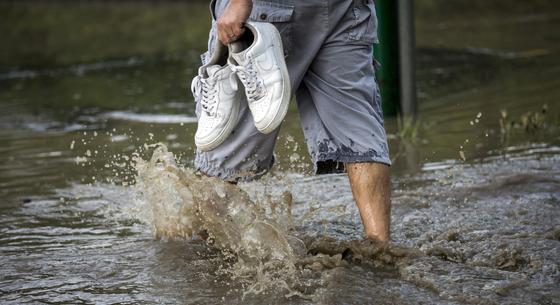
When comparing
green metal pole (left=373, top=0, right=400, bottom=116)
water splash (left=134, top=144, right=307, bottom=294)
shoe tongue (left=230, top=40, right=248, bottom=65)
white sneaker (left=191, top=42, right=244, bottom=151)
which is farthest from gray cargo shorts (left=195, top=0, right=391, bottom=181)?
green metal pole (left=373, top=0, right=400, bottom=116)

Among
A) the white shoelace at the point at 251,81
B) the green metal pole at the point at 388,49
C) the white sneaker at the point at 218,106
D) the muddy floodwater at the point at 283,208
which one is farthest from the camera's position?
the green metal pole at the point at 388,49

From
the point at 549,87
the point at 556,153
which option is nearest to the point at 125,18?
the point at 549,87

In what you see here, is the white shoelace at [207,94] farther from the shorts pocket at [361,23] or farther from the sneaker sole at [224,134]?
the shorts pocket at [361,23]

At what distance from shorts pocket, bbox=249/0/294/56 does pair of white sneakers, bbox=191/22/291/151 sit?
0.08 m

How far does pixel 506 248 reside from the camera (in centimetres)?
404

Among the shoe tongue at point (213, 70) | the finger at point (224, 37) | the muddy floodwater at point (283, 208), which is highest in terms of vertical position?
the finger at point (224, 37)

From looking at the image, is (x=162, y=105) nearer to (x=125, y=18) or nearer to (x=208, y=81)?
(x=208, y=81)

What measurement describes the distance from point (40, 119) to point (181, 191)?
446 cm

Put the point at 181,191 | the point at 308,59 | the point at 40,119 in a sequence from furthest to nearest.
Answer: the point at 40,119 → the point at 181,191 → the point at 308,59

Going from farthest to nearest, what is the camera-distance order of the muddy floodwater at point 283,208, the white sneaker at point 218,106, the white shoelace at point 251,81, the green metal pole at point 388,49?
the green metal pole at point 388,49 < the white sneaker at point 218,106 < the white shoelace at point 251,81 < the muddy floodwater at point 283,208

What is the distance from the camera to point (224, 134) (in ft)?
13.4

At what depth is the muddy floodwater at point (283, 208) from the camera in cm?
378

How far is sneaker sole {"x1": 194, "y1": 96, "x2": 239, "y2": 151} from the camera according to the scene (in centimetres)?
407

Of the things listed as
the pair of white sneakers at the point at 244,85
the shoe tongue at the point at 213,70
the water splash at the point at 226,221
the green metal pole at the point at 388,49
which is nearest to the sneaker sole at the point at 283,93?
the pair of white sneakers at the point at 244,85
